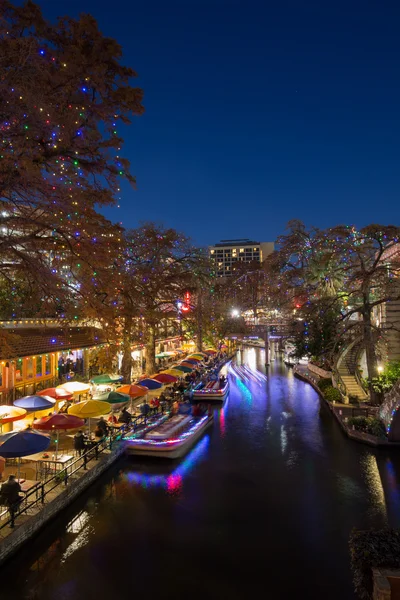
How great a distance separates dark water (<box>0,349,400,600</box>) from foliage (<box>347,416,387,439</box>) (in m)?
1.09

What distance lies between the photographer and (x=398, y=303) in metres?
30.6

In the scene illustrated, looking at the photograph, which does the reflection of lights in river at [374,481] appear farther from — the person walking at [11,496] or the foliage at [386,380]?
the person walking at [11,496]

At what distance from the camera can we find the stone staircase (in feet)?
105

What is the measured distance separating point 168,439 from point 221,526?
797 cm

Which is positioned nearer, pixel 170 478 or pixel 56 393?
pixel 170 478

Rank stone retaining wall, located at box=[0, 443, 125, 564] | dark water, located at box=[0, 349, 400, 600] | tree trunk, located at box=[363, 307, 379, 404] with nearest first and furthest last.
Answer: dark water, located at box=[0, 349, 400, 600] → stone retaining wall, located at box=[0, 443, 125, 564] → tree trunk, located at box=[363, 307, 379, 404]

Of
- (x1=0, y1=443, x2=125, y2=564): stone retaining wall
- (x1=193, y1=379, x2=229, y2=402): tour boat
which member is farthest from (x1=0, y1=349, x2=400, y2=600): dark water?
(x1=193, y1=379, x2=229, y2=402): tour boat

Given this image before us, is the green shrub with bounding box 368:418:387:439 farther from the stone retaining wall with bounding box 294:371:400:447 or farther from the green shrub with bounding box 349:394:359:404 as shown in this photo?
the green shrub with bounding box 349:394:359:404

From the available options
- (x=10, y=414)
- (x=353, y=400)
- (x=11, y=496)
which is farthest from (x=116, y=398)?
(x=353, y=400)

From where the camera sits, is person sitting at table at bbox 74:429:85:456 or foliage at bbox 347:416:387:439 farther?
foliage at bbox 347:416:387:439

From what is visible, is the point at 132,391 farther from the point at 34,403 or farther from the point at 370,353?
the point at 370,353

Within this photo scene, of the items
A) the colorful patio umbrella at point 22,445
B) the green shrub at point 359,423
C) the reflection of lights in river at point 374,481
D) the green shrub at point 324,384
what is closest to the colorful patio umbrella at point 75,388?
the colorful patio umbrella at point 22,445

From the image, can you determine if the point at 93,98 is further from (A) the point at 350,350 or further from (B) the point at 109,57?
(A) the point at 350,350

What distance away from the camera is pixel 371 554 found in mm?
8234
